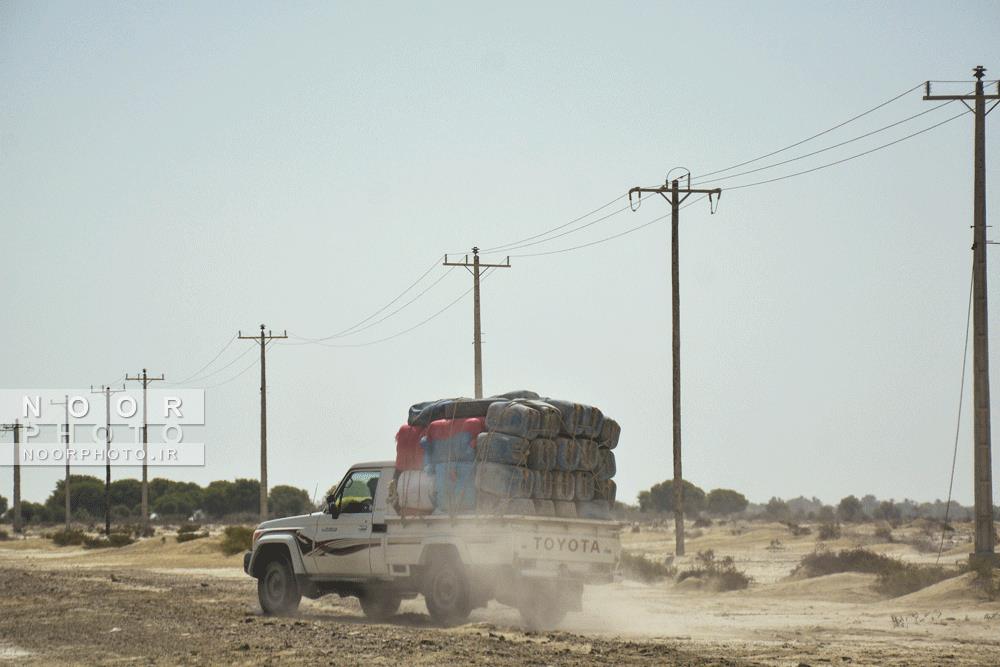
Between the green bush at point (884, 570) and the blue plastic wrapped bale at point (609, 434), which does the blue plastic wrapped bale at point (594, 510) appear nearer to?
the blue plastic wrapped bale at point (609, 434)

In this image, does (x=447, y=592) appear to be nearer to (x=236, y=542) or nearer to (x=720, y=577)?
(x=720, y=577)

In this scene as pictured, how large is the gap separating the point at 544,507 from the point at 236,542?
124 ft

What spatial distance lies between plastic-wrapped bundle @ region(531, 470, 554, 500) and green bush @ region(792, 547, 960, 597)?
9.46 m

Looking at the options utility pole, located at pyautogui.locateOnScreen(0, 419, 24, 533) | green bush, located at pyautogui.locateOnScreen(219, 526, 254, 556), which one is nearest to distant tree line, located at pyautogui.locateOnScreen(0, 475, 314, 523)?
utility pole, located at pyautogui.locateOnScreen(0, 419, 24, 533)

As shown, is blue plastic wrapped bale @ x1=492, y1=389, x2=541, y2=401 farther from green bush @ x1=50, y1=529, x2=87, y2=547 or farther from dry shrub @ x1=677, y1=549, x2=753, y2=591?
green bush @ x1=50, y1=529, x2=87, y2=547

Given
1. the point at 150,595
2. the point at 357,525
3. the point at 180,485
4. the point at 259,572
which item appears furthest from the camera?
the point at 180,485

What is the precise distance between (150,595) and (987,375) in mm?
16449

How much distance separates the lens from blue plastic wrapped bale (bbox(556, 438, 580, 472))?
66.4ft

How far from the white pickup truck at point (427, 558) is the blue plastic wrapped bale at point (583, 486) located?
416 mm

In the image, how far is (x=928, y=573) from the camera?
2666 cm

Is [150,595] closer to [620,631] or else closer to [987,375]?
[620,631]

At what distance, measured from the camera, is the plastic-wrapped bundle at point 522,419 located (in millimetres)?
19562

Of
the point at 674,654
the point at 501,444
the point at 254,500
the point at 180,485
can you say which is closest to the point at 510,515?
the point at 501,444

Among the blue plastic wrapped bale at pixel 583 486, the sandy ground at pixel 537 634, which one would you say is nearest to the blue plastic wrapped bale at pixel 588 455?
the blue plastic wrapped bale at pixel 583 486
